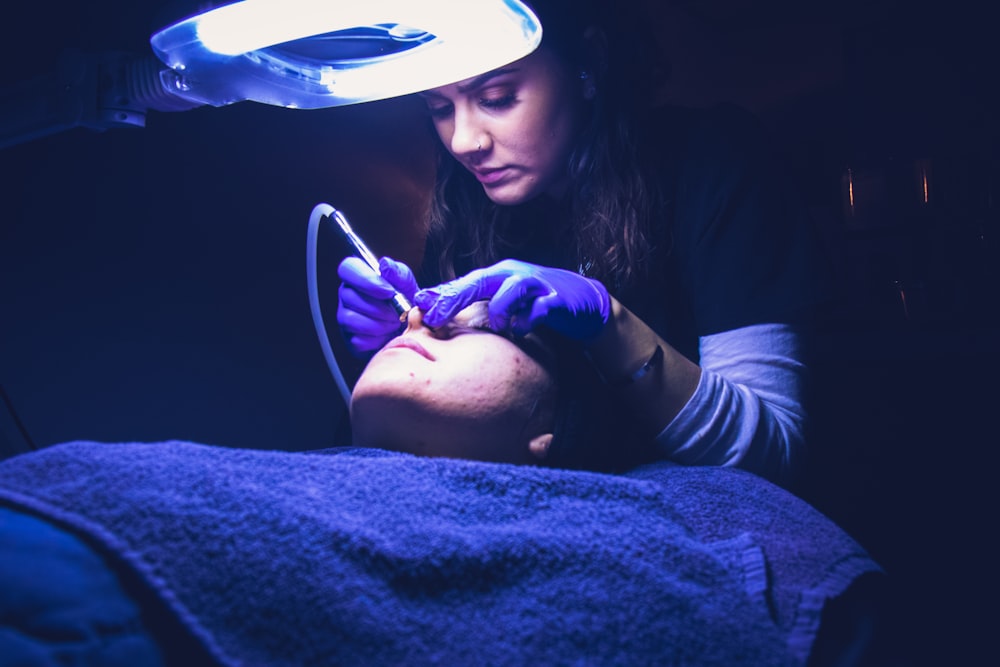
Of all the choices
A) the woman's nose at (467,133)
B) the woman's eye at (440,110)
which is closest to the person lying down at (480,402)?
the woman's nose at (467,133)

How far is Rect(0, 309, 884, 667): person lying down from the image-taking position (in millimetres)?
480

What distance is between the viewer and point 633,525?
0.66 m

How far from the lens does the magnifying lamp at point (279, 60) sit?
75cm

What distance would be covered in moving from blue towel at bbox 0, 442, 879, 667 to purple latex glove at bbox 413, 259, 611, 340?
294 millimetres

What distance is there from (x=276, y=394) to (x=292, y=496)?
2.72 feet

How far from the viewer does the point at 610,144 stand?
1.28 meters

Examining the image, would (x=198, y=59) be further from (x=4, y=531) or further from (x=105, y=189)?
(x=4, y=531)

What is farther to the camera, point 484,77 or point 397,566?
point 484,77

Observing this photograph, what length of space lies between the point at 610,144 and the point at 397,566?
96 cm

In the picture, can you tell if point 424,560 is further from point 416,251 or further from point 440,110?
point 416,251

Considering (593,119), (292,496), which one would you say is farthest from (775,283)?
(292,496)

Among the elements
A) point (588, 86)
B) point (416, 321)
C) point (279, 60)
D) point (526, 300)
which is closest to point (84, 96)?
point (279, 60)

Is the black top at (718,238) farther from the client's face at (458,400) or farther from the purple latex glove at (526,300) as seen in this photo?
the client's face at (458,400)

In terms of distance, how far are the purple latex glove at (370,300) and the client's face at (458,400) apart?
0.50 ft
